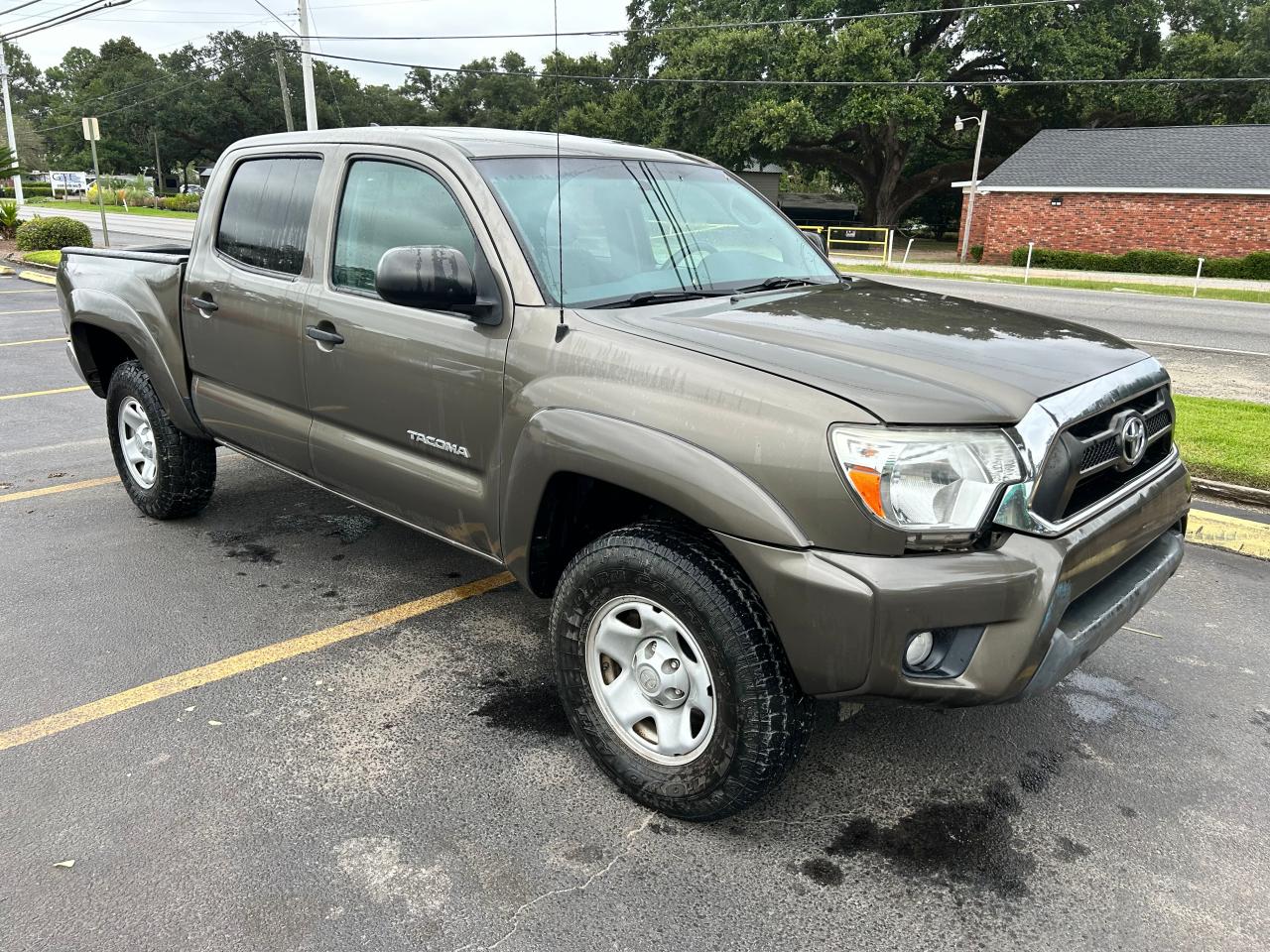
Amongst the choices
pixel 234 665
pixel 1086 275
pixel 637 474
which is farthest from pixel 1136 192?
pixel 234 665

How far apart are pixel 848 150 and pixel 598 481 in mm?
47467

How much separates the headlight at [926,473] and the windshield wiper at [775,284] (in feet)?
4.07

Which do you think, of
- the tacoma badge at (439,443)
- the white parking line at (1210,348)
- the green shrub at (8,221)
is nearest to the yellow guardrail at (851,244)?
the white parking line at (1210,348)

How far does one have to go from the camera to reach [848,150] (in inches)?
1822

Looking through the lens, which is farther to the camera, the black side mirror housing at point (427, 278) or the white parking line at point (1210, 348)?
the white parking line at point (1210, 348)

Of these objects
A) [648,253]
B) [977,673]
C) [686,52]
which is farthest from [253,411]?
[686,52]

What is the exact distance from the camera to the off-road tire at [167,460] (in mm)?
4730

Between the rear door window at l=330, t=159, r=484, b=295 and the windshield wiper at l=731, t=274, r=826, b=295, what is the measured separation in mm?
976

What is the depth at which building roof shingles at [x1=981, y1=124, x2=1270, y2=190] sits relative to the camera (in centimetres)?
3144

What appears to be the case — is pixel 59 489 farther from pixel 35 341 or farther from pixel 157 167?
pixel 157 167

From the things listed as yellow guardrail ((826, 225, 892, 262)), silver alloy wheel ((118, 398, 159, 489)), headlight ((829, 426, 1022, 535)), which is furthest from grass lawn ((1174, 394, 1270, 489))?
yellow guardrail ((826, 225, 892, 262))

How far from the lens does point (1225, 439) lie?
20.1 feet

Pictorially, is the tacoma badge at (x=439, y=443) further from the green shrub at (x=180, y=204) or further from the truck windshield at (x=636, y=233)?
the green shrub at (x=180, y=204)

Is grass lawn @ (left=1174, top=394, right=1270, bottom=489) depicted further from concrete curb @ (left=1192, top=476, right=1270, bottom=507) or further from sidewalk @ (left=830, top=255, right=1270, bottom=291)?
sidewalk @ (left=830, top=255, right=1270, bottom=291)
